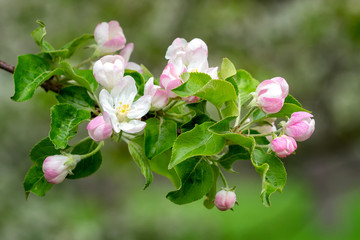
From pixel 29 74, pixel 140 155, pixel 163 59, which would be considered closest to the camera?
pixel 140 155

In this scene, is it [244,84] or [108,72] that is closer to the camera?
[108,72]

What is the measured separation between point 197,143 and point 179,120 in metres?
0.14

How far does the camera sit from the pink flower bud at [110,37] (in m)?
1.28

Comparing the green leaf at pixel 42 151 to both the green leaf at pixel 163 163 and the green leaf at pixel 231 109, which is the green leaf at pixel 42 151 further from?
the green leaf at pixel 231 109

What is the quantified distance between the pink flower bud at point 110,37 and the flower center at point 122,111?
0.35 meters

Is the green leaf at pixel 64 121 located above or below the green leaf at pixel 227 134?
below

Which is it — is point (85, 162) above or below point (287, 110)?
below

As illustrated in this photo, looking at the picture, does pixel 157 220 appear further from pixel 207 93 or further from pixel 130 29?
pixel 207 93

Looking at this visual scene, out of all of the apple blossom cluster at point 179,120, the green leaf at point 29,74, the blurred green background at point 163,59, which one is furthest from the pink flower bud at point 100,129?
the blurred green background at point 163,59

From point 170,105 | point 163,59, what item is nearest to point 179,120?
point 170,105

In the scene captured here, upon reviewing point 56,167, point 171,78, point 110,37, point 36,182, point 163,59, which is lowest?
point 163,59

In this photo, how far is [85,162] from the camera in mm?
1172

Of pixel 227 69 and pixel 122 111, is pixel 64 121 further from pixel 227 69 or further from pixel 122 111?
pixel 227 69

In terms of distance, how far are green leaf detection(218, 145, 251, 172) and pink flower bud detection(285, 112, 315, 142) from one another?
0.46 feet
